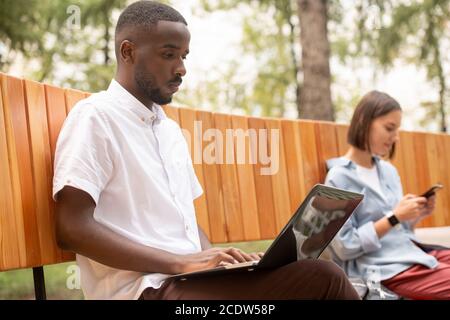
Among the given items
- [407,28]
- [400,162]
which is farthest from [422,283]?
[407,28]

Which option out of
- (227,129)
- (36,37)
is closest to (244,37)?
(36,37)

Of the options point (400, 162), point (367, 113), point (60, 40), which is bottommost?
point (400, 162)

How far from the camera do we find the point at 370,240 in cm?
350

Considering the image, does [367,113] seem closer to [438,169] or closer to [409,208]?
[409,208]

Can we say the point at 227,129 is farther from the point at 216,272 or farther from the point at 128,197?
the point at 216,272

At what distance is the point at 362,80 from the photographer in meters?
13.0

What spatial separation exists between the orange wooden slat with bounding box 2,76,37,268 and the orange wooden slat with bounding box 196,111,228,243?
1.19 metres

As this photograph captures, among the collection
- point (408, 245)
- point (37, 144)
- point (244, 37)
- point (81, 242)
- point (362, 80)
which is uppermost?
point (244, 37)

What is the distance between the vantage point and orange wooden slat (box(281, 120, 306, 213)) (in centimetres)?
392

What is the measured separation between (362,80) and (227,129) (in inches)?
388

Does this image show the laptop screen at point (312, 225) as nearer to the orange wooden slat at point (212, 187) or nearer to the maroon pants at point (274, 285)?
the maroon pants at point (274, 285)

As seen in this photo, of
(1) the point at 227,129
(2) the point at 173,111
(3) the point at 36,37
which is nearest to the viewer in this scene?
(2) the point at 173,111

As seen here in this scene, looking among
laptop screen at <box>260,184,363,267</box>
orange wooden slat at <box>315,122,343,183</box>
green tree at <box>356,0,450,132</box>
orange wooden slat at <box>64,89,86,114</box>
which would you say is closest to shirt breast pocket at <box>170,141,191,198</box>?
orange wooden slat at <box>64,89,86,114</box>

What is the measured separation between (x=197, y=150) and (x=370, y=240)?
1.03m
